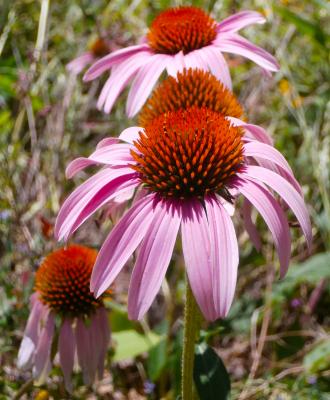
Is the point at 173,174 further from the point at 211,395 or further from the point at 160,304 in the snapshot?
the point at 160,304

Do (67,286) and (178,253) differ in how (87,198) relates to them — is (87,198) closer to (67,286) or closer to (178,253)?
(67,286)

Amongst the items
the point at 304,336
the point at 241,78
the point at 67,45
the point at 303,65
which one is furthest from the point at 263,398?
the point at 67,45

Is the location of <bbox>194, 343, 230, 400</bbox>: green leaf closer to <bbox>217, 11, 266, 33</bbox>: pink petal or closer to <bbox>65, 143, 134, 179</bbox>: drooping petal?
<bbox>65, 143, 134, 179</bbox>: drooping petal

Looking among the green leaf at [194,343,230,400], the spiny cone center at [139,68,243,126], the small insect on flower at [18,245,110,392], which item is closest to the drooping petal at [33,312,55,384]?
the small insect on flower at [18,245,110,392]

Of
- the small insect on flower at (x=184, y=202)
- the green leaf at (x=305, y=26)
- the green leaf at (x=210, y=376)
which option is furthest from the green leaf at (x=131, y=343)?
the green leaf at (x=305, y=26)

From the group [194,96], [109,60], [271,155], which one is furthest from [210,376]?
[109,60]

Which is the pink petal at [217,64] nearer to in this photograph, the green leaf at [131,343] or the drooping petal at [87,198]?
the drooping petal at [87,198]
